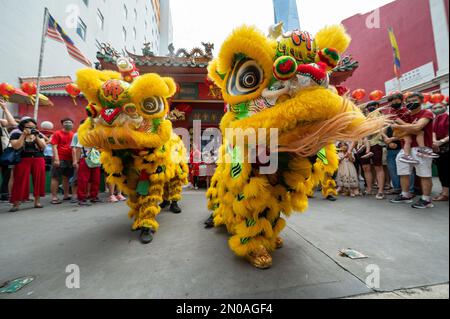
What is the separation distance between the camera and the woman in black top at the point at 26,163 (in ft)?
11.3

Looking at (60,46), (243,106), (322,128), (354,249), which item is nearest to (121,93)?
(243,106)

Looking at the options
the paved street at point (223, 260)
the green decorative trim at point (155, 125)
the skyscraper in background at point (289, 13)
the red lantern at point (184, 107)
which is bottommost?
the paved street at point (223, 260)

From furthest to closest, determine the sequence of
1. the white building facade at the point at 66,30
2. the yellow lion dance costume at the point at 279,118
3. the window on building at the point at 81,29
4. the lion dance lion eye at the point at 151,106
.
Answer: the window on building at the point at 81,29 → the white building facade at the point at 66,30 → the lion dance lion eye at the point at 151,106 → the yellow lion dance costume at the point at 279,118

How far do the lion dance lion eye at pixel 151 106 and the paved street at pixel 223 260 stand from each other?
4.20ft

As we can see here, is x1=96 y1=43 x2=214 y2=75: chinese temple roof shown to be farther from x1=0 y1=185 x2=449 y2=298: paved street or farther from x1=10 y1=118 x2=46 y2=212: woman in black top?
x1=0 y1=185 x2=449 y2=298: paved street

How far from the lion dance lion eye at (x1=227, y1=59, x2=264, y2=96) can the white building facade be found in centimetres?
413

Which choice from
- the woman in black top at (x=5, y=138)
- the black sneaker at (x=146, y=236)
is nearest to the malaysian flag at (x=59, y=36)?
the woman in black top at (x=5, y=138)

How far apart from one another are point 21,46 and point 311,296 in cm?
652

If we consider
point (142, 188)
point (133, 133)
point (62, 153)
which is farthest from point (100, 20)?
point (142, 188)

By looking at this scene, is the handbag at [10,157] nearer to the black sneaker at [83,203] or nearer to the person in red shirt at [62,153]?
the person in red shirt at [62,153]

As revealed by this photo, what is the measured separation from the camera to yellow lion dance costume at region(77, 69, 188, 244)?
1935 mm

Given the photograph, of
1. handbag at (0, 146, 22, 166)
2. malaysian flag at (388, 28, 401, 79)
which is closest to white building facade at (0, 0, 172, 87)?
handbag at (0, 146, 22, 166)

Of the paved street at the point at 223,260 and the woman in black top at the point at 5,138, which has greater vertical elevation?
the woman in black top at the point at 5,138

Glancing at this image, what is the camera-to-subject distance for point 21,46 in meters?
4.33
